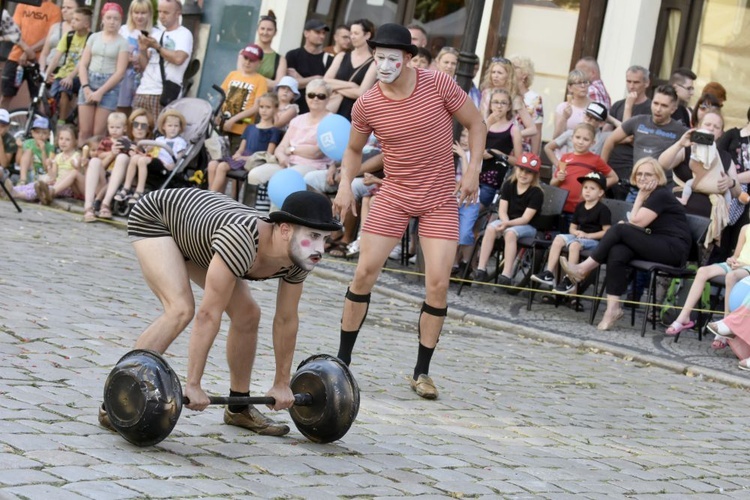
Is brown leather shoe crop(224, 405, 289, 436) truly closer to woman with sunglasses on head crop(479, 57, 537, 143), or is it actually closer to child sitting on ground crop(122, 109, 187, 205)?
woman with sunglasses on head crop(479, 57, 537, 143)

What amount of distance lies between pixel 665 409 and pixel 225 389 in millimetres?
3083

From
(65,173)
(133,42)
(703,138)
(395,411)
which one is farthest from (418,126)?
(133,42)

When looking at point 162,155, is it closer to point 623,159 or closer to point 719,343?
point 623,159

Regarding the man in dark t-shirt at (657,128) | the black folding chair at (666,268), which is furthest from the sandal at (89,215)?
the black folding chair at (666,268)

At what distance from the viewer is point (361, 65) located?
15188mm

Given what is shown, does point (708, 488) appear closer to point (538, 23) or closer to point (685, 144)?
point (685, 144)

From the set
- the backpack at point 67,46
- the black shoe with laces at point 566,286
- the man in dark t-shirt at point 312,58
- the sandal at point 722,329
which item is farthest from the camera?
the backpack at point 67,46

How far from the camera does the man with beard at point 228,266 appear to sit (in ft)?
19.5

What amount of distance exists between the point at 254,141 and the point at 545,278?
14.3 feet

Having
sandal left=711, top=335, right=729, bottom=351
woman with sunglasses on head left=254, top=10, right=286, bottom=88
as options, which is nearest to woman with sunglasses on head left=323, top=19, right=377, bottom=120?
woman with sunglasses on head left=254, top=10, right=286, bottom=88

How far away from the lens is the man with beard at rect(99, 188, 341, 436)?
5949 mm

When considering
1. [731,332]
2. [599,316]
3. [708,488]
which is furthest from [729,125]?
[708,488]

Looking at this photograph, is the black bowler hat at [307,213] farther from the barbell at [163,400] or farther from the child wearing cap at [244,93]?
the child wearing cap at [244,93]

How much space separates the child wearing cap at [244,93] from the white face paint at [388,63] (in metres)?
8.52
